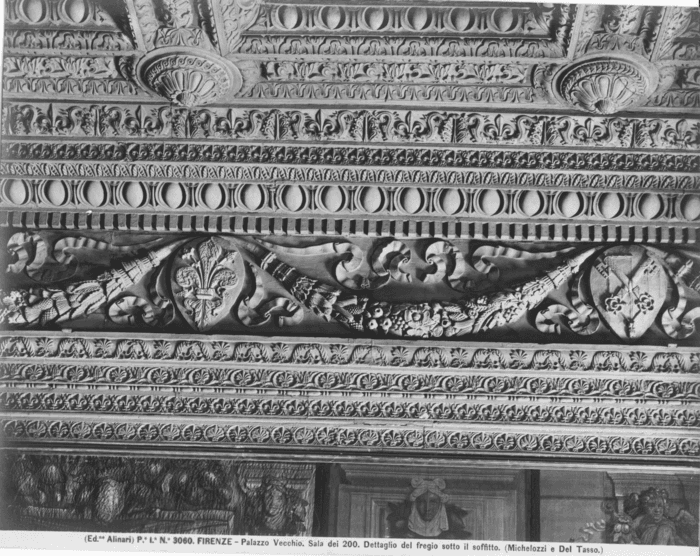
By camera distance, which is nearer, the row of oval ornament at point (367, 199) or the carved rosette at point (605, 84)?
the carved rosette at point (605, 84)

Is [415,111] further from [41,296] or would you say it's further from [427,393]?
[41,296]

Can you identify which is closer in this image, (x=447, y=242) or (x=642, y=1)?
(x=642, y=1)

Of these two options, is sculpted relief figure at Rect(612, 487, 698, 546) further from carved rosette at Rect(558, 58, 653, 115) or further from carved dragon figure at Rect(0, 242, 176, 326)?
carved dragon figure at Rect(0, 242, 176, 326)

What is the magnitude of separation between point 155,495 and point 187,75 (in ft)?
5.80

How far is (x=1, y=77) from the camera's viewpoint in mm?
4102

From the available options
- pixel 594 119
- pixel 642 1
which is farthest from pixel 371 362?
pixel 642 1

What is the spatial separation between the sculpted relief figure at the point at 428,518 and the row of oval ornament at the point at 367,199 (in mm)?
1215

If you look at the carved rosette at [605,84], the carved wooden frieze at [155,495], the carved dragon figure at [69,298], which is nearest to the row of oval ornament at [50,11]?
the carved dragon figure at [69,298]

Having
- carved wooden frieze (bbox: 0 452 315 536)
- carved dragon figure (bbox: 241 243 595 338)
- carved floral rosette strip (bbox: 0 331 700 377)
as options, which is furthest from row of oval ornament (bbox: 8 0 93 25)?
carved wooden frieze (bbox: 0 452 315 536)

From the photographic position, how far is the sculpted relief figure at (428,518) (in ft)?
13.2

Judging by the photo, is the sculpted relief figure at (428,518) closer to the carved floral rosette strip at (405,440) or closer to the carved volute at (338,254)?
the carved volute at (338,254)

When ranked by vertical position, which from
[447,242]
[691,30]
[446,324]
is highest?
[691,30]

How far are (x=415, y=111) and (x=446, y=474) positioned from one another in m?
1.55

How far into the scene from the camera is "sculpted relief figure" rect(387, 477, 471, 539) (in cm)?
403
